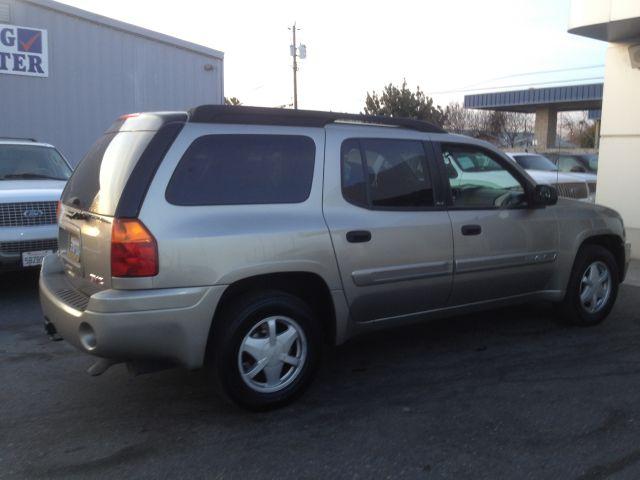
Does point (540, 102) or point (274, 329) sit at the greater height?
point (540, 102)

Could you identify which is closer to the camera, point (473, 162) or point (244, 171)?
point (244, 171)

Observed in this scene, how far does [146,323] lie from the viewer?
3.46 meters

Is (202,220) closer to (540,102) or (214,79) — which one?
(214,79)

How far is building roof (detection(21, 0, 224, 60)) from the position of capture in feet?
44.0

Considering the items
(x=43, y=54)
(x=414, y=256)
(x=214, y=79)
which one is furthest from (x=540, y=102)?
(x=414, y=256)

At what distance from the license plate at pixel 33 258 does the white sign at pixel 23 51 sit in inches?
323

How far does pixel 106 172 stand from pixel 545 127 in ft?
145

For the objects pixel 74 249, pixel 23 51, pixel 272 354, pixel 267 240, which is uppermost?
pixel 23 51

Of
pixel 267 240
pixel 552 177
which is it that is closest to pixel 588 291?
pixel 267 240

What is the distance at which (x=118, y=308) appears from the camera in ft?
11.3

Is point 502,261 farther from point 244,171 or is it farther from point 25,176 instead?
point 25,176

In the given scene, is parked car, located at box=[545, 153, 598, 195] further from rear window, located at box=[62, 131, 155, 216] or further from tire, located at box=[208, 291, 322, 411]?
rear window, located at box=[62, 131, 155, 216]

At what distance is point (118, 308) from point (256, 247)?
0.83 m

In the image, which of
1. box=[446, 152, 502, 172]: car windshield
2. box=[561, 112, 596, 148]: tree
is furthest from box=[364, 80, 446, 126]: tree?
box=[446, 152, 502, 172]: car windshield
